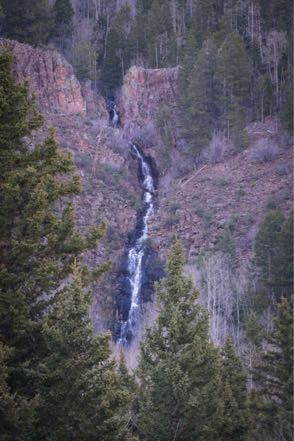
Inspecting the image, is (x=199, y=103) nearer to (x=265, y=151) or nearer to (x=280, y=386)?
(x=265, y=151)

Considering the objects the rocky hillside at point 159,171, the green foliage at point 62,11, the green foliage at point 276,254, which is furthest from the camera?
the green foliage at point 62,11

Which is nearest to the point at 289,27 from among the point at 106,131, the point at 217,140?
the point at 217,140

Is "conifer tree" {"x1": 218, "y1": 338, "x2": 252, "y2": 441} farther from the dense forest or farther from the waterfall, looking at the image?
the waterfall

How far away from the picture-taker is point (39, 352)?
8922mm

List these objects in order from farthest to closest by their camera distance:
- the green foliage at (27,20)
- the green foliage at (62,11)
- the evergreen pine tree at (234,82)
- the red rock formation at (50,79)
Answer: the green foliage at (62,11)
the red rock formation at (50,79)
the green foliage at (27,20)
the evergreen pine tree at (234,82)

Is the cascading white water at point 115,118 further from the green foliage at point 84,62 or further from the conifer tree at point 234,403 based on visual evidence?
the conifer tree at point 234,403

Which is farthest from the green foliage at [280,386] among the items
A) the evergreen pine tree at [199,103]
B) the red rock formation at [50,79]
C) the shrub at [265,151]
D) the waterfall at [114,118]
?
the waterfall at [114,118]

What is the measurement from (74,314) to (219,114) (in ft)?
144

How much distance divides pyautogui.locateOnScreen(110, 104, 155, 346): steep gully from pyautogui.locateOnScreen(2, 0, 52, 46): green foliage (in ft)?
49.7

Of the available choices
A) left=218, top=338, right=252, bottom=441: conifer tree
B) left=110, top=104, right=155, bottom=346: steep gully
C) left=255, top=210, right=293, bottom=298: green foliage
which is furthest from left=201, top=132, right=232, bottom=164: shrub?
left=218, top=338, right=252, bottom=441: conifer tree

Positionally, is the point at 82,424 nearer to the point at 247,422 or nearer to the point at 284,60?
the point at 247,422

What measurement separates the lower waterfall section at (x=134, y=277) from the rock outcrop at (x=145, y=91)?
12.6 meters

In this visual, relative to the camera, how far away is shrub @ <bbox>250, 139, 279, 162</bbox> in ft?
147

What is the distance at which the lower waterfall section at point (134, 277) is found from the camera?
115ft
